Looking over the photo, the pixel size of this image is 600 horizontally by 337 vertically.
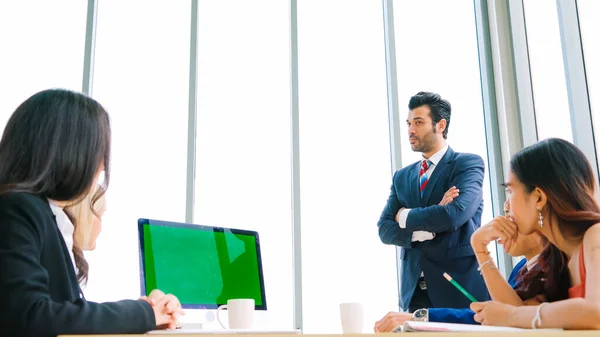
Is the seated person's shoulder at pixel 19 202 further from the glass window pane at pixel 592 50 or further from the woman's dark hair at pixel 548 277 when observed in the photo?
the glass window pane at pixel 592 50

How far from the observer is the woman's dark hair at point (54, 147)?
124 cm

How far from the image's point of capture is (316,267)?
12.8 ft

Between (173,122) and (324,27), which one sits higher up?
(324,27)

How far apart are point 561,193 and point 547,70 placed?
2289 millimetres

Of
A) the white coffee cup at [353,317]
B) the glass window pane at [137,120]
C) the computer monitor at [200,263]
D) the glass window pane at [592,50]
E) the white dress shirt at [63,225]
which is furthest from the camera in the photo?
the glass window pane at [137,120]

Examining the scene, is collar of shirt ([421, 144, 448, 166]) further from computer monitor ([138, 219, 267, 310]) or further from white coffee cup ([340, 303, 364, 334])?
white coffee cup ([340, 303, 364, 334])

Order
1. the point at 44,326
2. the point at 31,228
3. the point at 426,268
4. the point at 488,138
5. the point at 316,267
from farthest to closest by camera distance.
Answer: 1. the point at 488,138
2. the point at 316,267
3. the point at 426,268
4. the point at 31,228
5. the point at 44,326

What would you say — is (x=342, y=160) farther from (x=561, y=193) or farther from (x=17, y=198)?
(x=17, y=198)

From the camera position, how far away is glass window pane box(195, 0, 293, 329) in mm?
3912

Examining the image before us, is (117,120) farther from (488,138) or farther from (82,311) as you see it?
(82,311)

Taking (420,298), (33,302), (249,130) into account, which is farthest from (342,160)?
(33,302)

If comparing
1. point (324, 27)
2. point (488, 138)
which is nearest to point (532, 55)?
point (488, 138)

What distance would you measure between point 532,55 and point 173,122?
2425 millimetres

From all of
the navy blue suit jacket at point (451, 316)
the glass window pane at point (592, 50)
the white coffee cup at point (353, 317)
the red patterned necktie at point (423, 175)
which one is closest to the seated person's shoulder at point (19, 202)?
the white coffee cup at point (353, 317)
